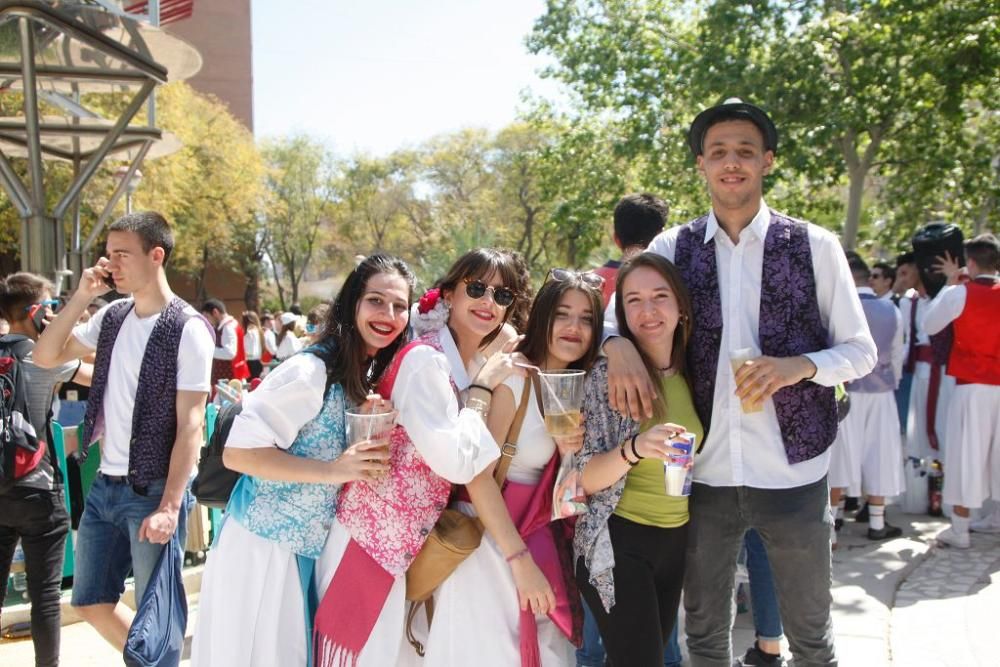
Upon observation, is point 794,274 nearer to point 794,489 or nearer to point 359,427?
point 794,489

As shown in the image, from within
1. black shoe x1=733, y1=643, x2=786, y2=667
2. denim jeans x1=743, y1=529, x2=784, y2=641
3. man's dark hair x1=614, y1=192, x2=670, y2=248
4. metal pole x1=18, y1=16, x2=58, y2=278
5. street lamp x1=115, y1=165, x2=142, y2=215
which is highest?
street lamp x1=115, y1=165, x2=142, y2=215

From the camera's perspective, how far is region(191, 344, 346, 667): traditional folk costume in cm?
274

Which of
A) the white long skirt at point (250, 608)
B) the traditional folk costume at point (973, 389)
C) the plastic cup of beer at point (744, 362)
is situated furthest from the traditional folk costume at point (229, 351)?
the plastic cup of beer at point (744, 362)

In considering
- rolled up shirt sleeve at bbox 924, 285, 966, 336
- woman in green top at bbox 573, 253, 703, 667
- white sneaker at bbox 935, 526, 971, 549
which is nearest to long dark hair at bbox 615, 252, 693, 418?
woman in green top at bbox 573, 253, 703, 667

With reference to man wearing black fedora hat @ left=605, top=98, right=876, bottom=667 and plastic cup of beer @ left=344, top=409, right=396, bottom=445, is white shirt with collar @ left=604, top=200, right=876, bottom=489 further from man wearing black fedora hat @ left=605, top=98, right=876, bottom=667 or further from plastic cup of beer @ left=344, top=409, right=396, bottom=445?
plastic cup of beer @ left=344, top=409, right=396, bottom=445

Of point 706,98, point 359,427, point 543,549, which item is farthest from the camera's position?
point 706,98

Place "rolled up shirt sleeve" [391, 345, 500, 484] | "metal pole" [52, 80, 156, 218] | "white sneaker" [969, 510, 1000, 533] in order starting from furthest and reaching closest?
"metal pole" [52, 80, 156, 218]
"white sneaker" [969, 510, 1000, 533]
"rolled up shirt sleeve" [391, 345, 500, 484]

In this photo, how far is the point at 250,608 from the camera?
9.03 feet

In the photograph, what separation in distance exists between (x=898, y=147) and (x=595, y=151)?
6841mm

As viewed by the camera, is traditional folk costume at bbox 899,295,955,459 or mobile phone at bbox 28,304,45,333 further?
traditional folk costume at bbox 899,295,955,459

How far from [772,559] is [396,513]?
1360mm

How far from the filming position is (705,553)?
2.98m

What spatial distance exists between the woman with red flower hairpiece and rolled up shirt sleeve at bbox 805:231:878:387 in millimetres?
1090

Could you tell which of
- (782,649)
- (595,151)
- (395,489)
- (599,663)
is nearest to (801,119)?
(595,151)
